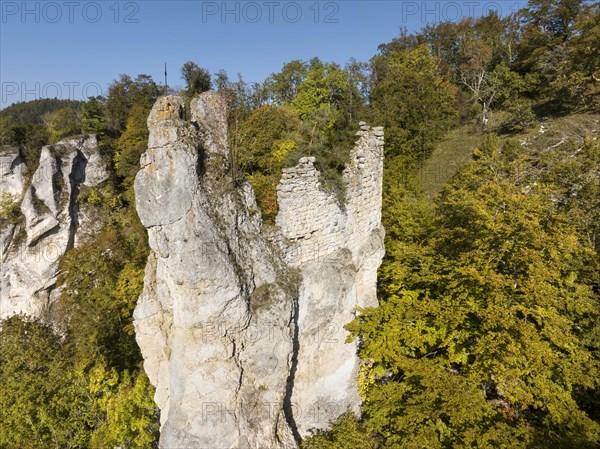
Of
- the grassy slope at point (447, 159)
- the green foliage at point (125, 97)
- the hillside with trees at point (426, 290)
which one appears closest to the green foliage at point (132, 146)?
the hillside with trees at point (426, 290)

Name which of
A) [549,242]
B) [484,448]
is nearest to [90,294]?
[484,448]

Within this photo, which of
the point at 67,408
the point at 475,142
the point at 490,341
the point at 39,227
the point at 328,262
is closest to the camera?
the point at 490,341

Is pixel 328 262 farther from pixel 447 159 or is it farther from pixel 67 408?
pixel 447 159

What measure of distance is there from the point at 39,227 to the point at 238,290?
24152mm

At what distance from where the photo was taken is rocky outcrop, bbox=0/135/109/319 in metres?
24.0

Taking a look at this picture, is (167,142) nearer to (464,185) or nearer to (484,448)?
(484,448)

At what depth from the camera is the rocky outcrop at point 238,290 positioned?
6844mm

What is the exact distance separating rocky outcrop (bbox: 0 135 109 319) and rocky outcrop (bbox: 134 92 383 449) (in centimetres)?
1951

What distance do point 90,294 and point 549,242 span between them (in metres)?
20.4

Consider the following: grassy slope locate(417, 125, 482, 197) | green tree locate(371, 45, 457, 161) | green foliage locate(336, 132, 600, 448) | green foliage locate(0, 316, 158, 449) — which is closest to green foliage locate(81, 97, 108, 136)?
green foliage locate(0, 316, 158, 449)

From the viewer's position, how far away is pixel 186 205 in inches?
265

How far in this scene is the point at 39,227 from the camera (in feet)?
80.1

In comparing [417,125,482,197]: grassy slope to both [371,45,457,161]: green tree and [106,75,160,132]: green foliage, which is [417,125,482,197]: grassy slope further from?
[106,75,160,132]: green foliage

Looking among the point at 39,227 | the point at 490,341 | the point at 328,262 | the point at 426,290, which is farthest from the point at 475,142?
the point at 39,227
